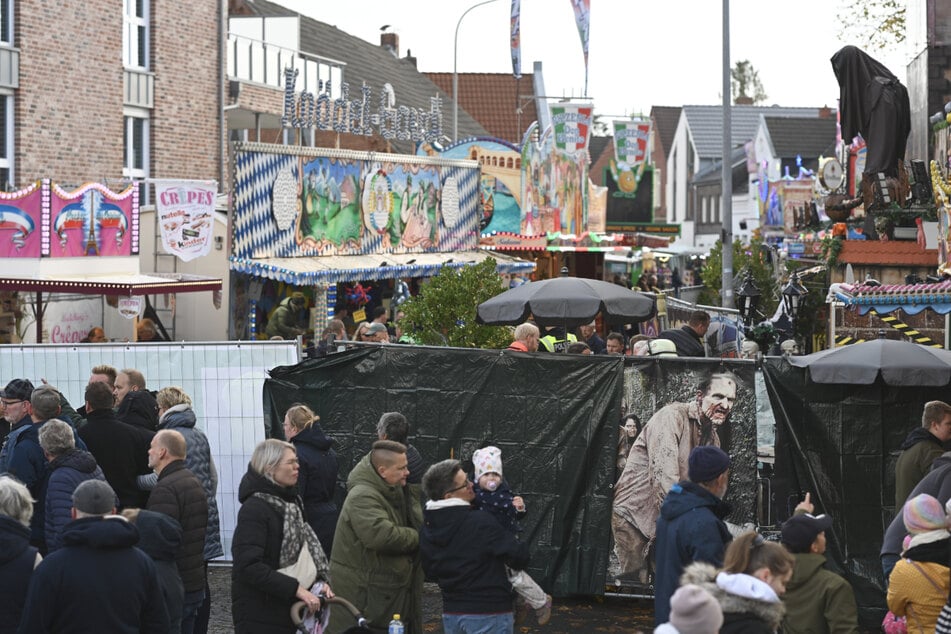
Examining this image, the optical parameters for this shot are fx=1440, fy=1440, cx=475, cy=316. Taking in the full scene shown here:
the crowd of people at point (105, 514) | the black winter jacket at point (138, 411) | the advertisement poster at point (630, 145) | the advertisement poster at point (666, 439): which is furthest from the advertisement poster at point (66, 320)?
the advertisement poster at point (630, 145)

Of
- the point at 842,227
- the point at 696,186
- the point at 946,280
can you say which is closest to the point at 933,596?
the point at 946,280

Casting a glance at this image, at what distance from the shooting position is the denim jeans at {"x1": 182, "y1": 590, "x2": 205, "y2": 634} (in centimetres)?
769

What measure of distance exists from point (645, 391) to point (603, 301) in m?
4.92

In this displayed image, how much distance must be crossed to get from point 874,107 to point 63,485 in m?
14.2

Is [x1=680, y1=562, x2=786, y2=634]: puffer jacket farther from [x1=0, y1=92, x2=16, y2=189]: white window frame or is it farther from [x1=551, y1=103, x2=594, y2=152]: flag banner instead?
[x1=551, y1=103, x2=594, y2=152]: flag banner

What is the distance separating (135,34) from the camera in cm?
2923

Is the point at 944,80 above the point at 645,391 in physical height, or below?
above

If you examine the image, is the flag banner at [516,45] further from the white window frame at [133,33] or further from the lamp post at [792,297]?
A: the lamp post at [792,297]

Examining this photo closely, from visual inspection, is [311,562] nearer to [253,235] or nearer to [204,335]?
[253,235]

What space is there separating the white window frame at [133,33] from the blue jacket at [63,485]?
22084 millimetres

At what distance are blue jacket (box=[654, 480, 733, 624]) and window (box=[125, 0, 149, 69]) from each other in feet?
78.2

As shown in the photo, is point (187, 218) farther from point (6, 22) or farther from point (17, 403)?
point (17, 403)

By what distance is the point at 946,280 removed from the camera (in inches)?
529

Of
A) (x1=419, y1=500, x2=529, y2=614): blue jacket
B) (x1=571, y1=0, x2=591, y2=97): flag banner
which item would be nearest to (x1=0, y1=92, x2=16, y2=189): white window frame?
(x1=571, y1=0, x2=591, y2=97): flag banner
